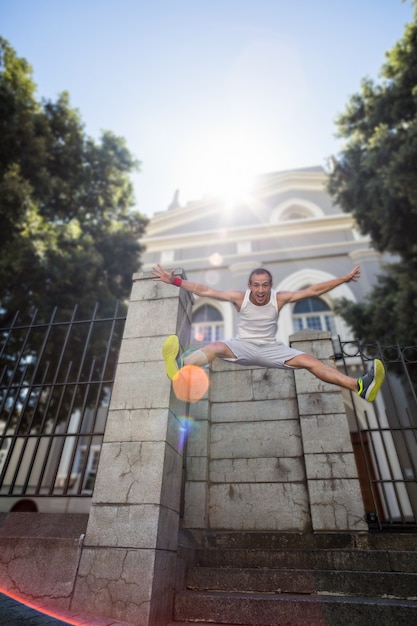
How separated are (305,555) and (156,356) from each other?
251cm

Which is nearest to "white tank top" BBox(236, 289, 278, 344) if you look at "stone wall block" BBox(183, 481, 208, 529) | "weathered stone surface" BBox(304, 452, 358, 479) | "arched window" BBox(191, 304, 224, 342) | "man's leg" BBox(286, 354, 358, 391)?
"man's leg" BBox(286, 354, 358, 391)

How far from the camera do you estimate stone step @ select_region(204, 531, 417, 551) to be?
3.81 m

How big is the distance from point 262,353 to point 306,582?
6.88 feet

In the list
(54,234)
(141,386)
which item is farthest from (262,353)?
(54,234)

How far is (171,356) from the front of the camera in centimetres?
333

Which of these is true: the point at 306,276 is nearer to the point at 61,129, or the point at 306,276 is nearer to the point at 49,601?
the point at 61,129

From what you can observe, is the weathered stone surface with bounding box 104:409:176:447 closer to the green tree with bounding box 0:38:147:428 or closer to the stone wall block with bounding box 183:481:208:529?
the stone wall block with bounding box 183:481:208:529

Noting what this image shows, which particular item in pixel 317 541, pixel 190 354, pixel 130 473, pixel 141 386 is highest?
pixel 190 354

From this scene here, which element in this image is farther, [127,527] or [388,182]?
[388,182]

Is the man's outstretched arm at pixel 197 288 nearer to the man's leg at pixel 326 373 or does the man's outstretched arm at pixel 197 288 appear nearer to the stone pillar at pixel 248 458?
the man's leg at pixel 326 373

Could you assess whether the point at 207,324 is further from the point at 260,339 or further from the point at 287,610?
the point at 287,610

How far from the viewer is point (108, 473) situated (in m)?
3.23

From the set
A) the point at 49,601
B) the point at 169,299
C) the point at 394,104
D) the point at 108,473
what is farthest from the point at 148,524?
the point at 394,104

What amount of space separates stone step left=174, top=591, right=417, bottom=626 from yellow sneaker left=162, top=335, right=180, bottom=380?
1.91 meters
